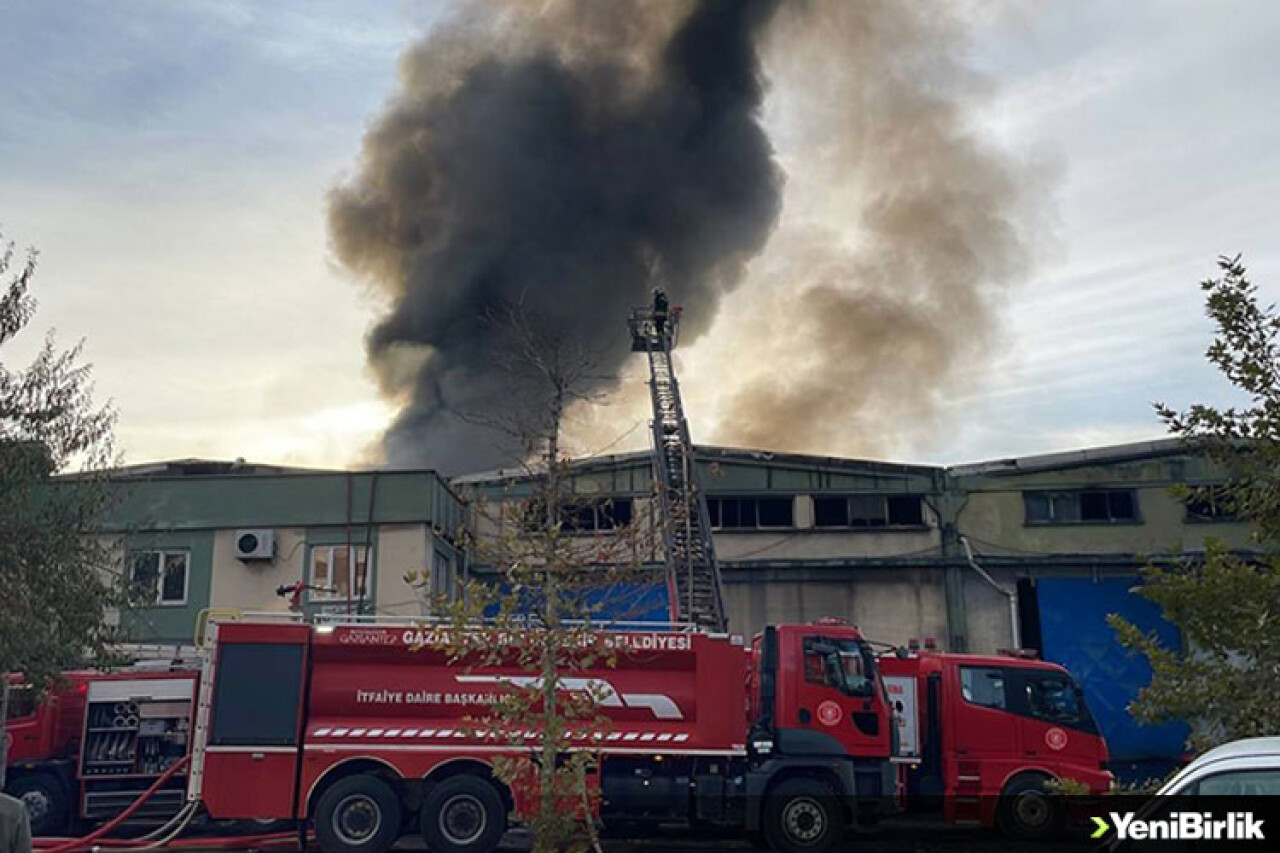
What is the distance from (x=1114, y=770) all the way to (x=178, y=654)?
69.0 feet

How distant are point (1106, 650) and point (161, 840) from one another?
22.7m

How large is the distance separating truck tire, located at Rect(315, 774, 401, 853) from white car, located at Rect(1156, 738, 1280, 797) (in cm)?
1030

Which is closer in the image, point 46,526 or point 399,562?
point 46,526

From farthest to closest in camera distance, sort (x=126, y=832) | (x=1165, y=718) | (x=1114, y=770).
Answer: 1. (x=1114, y=770)
2. (x=126, y=832)
3. (x=1165, y=718)

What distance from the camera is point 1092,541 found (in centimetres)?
2914

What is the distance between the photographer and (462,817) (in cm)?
1380

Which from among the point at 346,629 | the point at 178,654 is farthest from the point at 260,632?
the point at 178,654

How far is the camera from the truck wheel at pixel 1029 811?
1588 cm

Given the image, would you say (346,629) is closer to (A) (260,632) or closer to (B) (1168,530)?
(A) (260,632)

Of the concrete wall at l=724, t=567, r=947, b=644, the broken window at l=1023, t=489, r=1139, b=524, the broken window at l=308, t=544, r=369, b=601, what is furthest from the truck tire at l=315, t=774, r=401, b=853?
the broken window at l=1023, t=489, r=1139, b=524

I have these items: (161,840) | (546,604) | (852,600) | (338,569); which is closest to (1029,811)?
(546,604)

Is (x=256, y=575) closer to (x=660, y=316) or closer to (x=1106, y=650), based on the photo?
(x=660, y=316)

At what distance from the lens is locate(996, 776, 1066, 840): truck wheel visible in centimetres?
1588

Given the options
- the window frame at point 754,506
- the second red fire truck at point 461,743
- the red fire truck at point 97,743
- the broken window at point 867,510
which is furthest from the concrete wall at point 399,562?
the broken window at point 867,510
